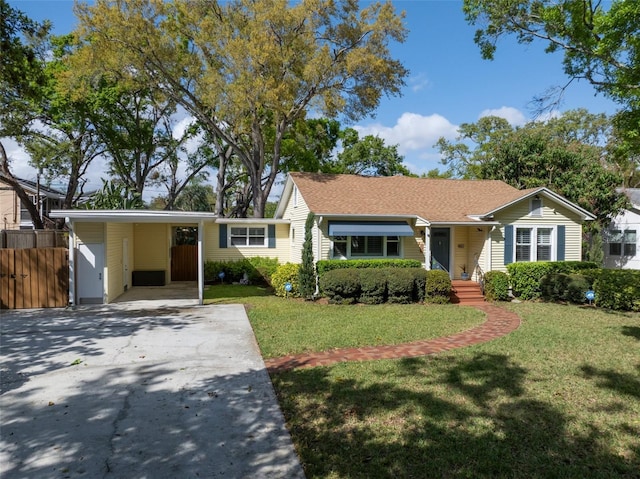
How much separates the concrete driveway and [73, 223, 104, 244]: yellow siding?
3.55 meters

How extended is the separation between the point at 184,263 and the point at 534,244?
15735 millimetres

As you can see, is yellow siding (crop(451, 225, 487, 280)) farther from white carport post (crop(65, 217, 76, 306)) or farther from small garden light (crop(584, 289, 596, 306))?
white carport post (crop(65, 217, 76, 306))

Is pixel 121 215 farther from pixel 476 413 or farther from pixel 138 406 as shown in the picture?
pixel 476 413

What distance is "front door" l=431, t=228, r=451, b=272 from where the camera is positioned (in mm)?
16125

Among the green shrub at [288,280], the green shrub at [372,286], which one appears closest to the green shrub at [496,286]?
the green shrub at [372,286]

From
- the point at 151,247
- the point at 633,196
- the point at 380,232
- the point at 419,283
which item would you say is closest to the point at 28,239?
the point at 151,247

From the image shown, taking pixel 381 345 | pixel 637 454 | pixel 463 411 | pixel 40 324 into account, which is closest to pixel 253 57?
pixel 40 324

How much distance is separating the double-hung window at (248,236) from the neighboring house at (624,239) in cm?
1908

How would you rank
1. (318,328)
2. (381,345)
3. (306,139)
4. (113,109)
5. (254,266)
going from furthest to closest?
1. (306,139)
2. (113,109)
3. (254,266)
4. (318,328)
5. (381,345)

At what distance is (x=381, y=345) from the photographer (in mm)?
8039

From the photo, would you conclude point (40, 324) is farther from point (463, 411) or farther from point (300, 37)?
point (300, 37)

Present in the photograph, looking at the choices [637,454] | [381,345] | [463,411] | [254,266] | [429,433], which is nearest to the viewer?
[637,454]

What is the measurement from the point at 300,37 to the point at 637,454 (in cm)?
2056

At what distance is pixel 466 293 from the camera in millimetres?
14516
